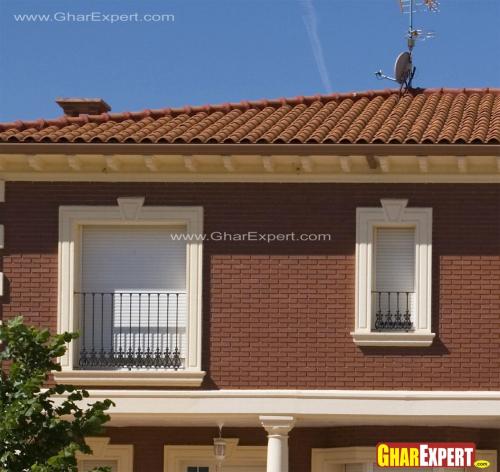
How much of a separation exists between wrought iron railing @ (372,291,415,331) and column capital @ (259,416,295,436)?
1815 mm

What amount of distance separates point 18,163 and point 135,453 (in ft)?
15.1

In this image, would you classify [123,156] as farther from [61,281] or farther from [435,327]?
[435,327]

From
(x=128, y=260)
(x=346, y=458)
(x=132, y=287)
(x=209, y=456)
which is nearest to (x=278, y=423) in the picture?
(x=346, y=458)

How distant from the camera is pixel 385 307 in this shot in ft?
88.0

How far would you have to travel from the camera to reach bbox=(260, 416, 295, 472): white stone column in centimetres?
2645

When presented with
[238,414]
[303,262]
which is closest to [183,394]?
[238,414]

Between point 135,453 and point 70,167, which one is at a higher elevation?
point 70,167

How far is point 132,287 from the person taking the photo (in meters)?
27.2

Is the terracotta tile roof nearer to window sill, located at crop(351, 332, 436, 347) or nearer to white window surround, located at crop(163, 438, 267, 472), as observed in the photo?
window sill, located at crop(351, 332, 436, 347)

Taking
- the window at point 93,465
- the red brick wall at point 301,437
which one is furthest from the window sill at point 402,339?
the window at point 93,465

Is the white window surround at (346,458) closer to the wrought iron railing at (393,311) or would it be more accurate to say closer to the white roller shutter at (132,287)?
the wrought iron railing at (393,311)

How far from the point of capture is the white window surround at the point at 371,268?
2656 cm

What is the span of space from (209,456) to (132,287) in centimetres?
280

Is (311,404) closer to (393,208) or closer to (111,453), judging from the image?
(393,208)
